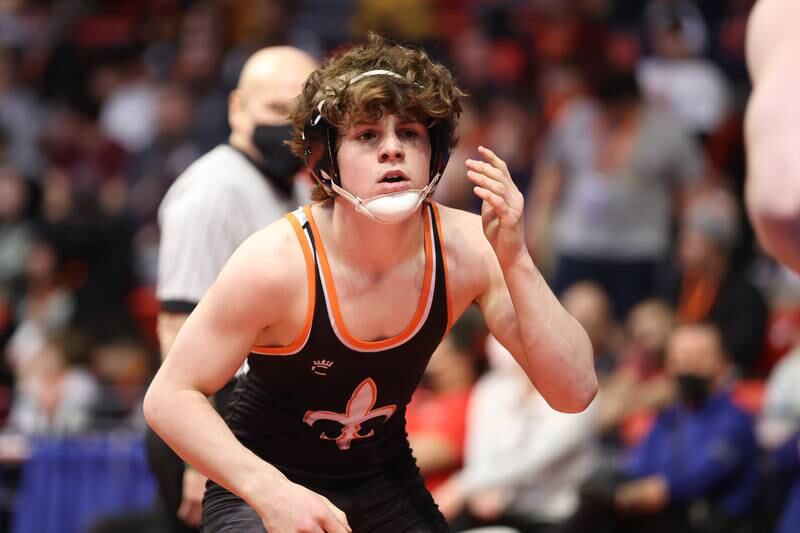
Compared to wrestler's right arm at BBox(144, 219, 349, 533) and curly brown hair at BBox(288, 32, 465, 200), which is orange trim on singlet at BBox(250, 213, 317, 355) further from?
curly brown hair at BBox(288, 32, 465, 200)

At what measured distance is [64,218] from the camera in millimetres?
9531

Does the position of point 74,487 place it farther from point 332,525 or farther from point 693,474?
point 332,525

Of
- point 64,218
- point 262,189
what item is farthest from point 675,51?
point 262,189

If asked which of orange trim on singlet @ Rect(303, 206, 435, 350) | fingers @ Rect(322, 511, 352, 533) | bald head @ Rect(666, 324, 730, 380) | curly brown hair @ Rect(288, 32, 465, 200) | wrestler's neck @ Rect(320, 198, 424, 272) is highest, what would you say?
curly brown hair @ Rect(288, 32, 465, 200)

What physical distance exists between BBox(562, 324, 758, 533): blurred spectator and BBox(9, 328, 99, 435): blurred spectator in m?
2.91

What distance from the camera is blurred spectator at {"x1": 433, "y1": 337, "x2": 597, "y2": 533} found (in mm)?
5594

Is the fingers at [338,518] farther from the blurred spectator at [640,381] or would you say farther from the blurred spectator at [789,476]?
the blurred spectator at [640,381]

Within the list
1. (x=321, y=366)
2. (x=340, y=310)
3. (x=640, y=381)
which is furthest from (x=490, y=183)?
(x=640, y=381)

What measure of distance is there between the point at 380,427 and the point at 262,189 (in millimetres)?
1128

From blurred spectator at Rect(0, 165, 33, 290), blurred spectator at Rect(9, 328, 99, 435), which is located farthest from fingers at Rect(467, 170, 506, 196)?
blurred spectator at Rect(0, 165, 33, 290)

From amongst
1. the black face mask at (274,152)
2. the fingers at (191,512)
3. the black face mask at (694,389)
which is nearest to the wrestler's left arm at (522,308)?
the black face mask at (274,152)

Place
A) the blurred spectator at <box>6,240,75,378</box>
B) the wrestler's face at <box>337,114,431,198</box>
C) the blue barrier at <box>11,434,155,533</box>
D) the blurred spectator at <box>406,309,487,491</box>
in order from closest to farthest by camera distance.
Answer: the wrestler's face at <box>337,114,431,198</box> < the blurred spectator at <box>406,309,487,491</box> < the blue barrier at <box>11,434,155,533</box> < the blurred spectator at <box>6,240,75,378</box>

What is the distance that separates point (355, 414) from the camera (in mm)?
2963

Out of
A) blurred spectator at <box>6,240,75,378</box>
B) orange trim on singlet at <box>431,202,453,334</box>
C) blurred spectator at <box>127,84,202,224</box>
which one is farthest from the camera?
blurred spectator at <box>127,84,202,224</box>
